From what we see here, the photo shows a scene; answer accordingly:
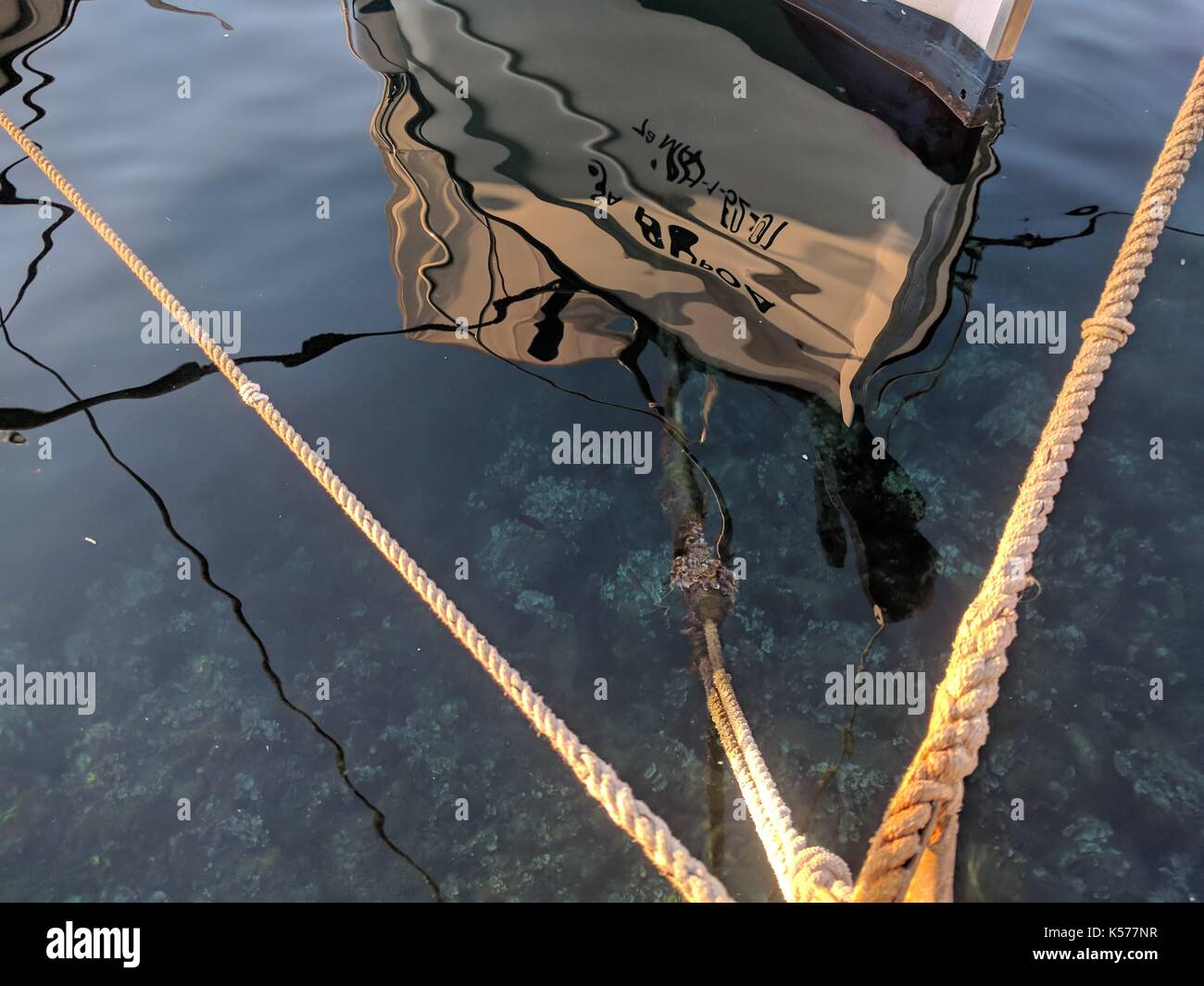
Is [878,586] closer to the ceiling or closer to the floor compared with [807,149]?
closer to the floor

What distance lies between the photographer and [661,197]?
355 cm

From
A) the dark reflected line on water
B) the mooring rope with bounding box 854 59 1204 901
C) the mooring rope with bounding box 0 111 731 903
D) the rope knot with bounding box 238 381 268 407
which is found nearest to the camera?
the mooring rope with bounding box 854 59 1204 901

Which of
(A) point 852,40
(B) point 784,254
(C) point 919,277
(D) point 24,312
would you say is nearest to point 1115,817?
(C) point 919,277

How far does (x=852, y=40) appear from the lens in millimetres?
3543

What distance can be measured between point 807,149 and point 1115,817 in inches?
105
